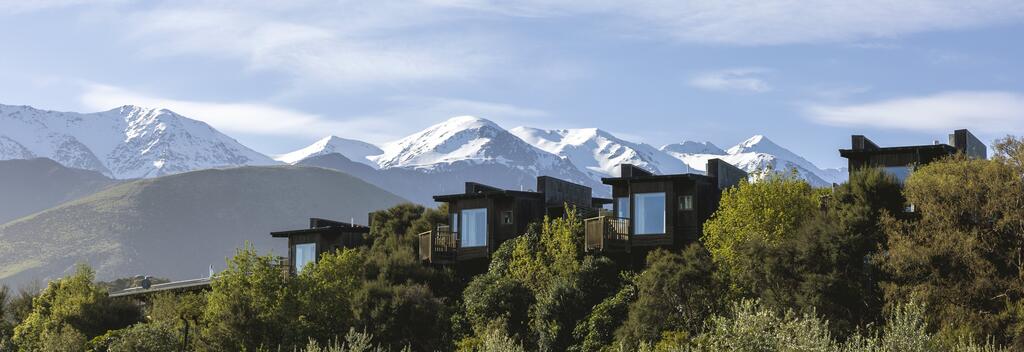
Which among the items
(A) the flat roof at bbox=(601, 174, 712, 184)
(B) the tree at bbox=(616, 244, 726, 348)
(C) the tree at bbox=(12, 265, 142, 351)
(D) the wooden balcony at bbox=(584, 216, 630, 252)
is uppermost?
(A) the flat roof at bbox=(601, 174, 712, 184)

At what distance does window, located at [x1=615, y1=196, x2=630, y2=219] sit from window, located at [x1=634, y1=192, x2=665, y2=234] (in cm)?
96

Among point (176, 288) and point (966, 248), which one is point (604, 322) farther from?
point (176, 288)

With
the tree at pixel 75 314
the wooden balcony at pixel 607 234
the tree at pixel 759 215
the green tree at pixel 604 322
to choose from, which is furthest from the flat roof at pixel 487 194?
the tree at pixel 75 314

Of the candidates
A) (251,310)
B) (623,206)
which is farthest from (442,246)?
(251,310)

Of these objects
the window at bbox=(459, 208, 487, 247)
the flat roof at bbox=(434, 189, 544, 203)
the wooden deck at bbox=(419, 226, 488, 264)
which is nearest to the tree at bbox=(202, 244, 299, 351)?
the wooden deck at bbox=(419, 226, 488, 264)

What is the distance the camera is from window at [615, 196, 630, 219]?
65.0 meters

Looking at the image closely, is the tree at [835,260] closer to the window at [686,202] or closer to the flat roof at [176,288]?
the window at [686,202]

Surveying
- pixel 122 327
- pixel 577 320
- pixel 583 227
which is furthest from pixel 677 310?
pixel 122 327

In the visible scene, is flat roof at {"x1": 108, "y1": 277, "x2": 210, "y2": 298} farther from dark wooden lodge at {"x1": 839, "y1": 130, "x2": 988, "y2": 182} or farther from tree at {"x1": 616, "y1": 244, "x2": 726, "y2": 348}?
dark wooden lodge at {"x1": 839, "y1": 130, "x2": 988, "y2": 182}

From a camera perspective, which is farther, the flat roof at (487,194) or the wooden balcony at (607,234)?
the flat roof at (487,194)

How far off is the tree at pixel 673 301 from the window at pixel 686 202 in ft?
24.8

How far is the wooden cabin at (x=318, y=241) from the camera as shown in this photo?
267 ft

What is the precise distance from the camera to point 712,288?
180 ft

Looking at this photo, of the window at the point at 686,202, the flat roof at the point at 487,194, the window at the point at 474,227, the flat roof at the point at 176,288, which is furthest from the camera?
the flat roof at the point at 176,288
